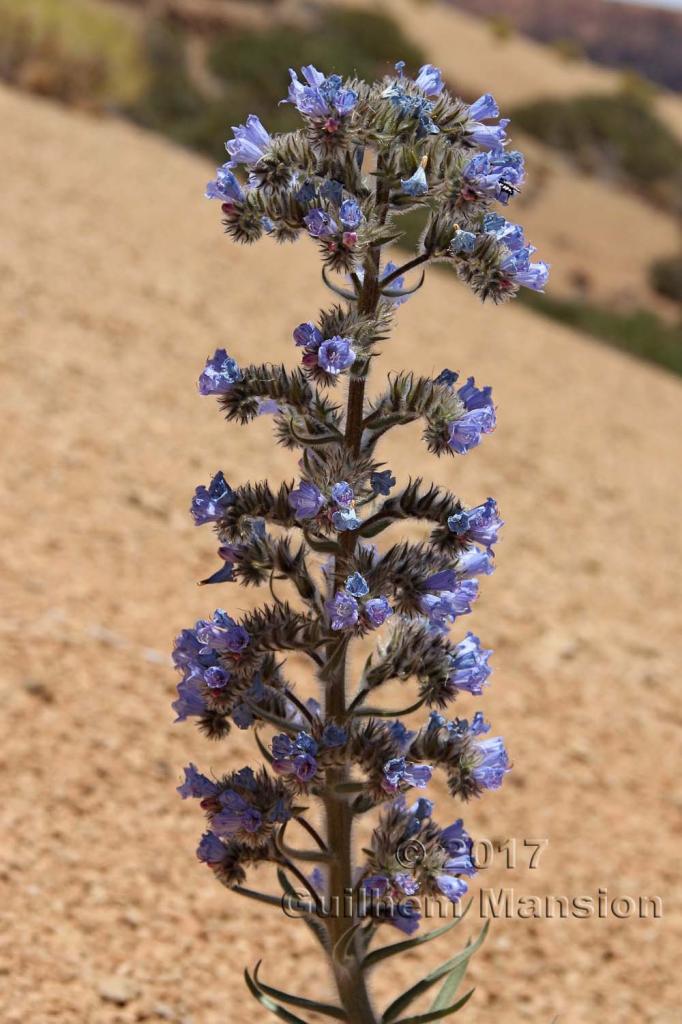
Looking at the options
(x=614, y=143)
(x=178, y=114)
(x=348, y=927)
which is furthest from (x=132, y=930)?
(x=614, y=143)

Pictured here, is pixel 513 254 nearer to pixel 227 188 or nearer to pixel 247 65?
pixel 227 188

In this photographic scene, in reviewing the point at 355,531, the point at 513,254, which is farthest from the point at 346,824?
the point at 513,254

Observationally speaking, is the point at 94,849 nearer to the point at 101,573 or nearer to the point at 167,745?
the point at 167,745

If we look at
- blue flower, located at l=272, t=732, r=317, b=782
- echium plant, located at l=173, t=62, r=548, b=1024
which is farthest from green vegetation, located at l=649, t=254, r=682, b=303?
blue flower, located at l=272, t=732, r=317, b=782

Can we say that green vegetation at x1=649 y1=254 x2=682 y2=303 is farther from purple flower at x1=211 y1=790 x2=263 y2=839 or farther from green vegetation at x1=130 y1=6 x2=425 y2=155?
purple flower at x1=211 y1=790 x2=263 y2=839

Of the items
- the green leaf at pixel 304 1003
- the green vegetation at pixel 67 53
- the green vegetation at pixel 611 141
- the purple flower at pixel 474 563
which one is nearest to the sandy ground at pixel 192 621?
the green leaf at pixel 304 1003
